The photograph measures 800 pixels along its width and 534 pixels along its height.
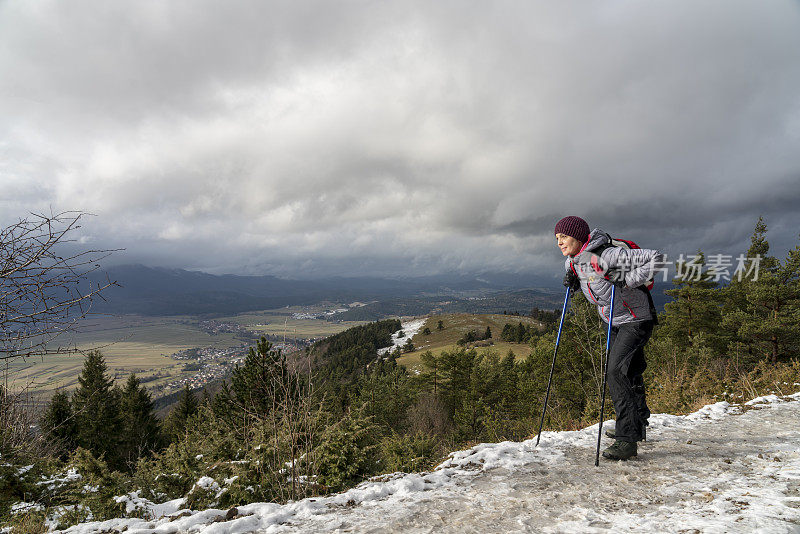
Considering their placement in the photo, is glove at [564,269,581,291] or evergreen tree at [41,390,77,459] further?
evergreen tree at [41,390,77,459]

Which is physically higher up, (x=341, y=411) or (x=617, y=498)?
(x=617, y=498)

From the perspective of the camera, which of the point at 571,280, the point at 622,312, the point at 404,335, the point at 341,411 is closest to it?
the point at 622,312

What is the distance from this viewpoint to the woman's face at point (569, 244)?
457 centimetres

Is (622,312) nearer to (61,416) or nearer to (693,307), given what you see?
(693,307)

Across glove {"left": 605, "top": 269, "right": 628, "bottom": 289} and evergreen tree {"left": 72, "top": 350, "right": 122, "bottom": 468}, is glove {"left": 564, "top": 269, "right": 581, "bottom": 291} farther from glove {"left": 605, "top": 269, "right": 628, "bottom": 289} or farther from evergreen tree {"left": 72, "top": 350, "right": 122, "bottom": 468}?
evergreen tree {"left": 72, "top": 350, "right": 122, "bottom": 468}

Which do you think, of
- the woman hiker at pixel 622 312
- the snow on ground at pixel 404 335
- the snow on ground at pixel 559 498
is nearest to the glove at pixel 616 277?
the woman hiker at pixel 622 312

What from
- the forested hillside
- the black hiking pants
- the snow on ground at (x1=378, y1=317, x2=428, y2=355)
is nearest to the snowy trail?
the black hiking pants

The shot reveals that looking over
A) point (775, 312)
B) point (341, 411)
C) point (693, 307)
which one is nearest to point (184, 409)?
point (341, 411)

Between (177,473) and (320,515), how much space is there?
5.88 m

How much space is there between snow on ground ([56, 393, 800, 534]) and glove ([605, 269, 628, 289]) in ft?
7.23

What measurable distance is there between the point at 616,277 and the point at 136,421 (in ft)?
150

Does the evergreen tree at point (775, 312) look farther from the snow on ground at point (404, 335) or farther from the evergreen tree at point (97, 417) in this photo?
the snow on ground at point (404, 335)

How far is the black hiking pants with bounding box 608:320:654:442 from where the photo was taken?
4234 mm

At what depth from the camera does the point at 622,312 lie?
445cm
